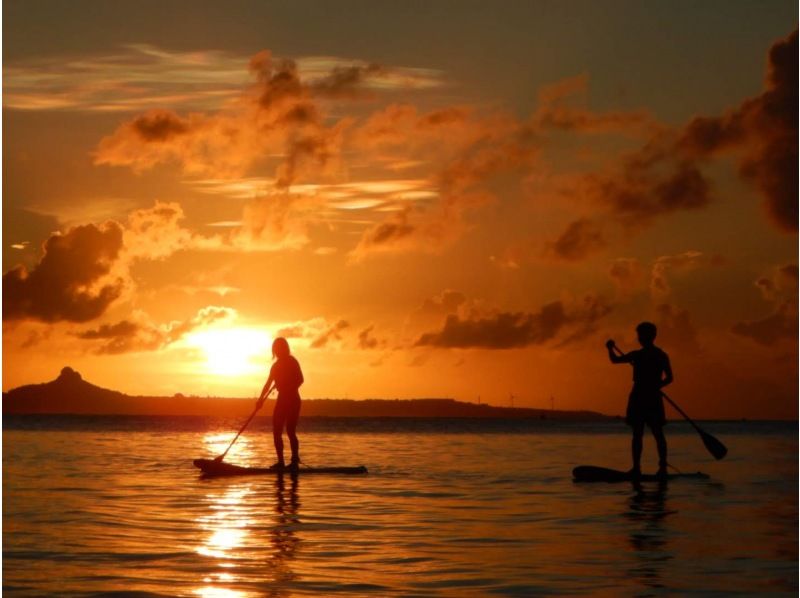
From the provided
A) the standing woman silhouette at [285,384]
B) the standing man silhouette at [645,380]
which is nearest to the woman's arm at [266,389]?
the standing woman silhouette at [285,384]

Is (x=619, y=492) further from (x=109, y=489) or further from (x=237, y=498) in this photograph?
(x=109, y=489)

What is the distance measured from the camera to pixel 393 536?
1340 cm


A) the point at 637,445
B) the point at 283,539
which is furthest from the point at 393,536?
the point at 637,445

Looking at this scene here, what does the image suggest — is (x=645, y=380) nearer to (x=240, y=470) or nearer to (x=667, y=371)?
(x=667, y=371)

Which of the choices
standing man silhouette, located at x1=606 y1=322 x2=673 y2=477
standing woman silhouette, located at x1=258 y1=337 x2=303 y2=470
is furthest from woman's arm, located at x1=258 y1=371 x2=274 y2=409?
standing man silhouette, located at x1=606 y1=322 x2=673 y2=477

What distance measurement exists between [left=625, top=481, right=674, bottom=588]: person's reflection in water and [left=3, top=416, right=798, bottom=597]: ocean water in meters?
0.02

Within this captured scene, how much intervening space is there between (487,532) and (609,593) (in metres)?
4.23

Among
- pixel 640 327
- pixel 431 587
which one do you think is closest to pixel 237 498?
pixel 640 327

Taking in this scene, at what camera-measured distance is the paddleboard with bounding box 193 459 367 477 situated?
23289 millimetres

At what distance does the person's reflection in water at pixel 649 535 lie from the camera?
35.0 feet

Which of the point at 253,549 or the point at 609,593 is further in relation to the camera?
the point at 253,549

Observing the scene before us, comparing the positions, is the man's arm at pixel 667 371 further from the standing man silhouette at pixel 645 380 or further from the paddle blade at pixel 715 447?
the paddle blade at pixel 715 447

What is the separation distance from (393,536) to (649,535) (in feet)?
8.50

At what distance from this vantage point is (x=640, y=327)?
20.9 m
